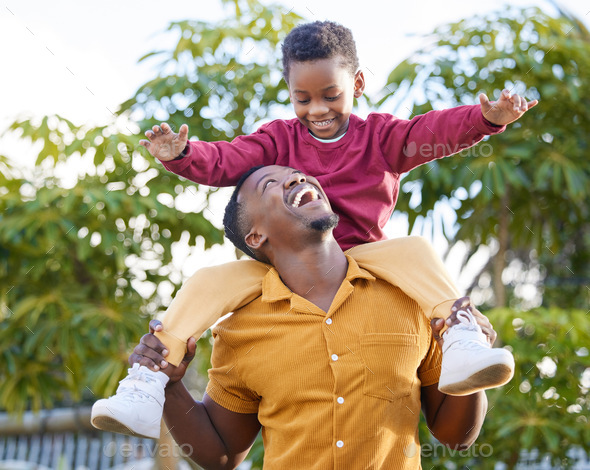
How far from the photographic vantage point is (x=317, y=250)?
1598mm

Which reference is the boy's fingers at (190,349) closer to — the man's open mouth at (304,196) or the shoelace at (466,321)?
the man's open mouth at (304,196)

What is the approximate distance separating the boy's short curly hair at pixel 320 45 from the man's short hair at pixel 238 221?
0.28 m

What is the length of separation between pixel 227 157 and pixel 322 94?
0.27 meters

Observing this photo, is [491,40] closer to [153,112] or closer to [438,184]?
[438,184]

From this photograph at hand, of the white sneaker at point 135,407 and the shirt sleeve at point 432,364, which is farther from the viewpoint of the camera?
the shirt sleeve at point 432,364

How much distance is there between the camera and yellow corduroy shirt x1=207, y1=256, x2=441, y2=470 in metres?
1.49

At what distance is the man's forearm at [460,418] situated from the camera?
1624mm

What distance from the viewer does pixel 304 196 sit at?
5.28ft

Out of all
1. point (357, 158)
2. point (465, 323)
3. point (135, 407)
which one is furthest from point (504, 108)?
point (135, 407)

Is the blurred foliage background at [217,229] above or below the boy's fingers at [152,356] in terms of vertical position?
below

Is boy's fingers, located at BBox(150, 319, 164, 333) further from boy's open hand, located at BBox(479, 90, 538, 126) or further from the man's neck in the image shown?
boy's open hand, located at BBox(479, 90, 538, 126)

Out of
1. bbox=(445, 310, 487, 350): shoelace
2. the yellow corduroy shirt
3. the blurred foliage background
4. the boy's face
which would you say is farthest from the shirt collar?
the blurred foliage background

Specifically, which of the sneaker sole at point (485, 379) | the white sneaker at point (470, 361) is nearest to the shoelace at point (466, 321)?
the white sneaker at point (470, 361)

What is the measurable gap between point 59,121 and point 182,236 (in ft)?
2.60
